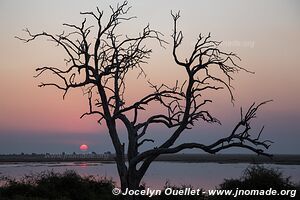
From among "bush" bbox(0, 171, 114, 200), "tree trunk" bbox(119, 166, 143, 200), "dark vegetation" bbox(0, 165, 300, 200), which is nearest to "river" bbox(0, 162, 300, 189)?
"bush" bbox(0, 171, 114, 200)

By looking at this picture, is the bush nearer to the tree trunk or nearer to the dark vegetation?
the dark vegetation

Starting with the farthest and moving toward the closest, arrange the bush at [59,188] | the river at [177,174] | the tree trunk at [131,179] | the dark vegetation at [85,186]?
1. the river at [177,174]
2. the bush at [59,188]
3. the dark vegetation at [85,186]
4. the tree trunk at [131,179]

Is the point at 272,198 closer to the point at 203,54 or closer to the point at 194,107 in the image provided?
the point at 194,107

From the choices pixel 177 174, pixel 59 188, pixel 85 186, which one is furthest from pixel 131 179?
pixel 177 174

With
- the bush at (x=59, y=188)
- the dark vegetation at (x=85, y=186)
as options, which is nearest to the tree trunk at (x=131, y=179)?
the dark vegetation at (x=85, y=186)

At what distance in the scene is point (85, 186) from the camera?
21750 mm

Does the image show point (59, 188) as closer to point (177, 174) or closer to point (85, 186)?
point (85, 186)

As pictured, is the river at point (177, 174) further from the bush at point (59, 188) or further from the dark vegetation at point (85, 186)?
the dark vegetation at point (85, 186)

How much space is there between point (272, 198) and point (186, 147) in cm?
439

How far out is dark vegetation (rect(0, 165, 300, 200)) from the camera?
54.9 feet

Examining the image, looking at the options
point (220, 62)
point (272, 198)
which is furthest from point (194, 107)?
point (272, 198)

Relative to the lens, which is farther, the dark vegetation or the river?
the river

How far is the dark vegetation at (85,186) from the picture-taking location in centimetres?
1673

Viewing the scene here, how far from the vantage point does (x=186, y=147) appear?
1336 cm
